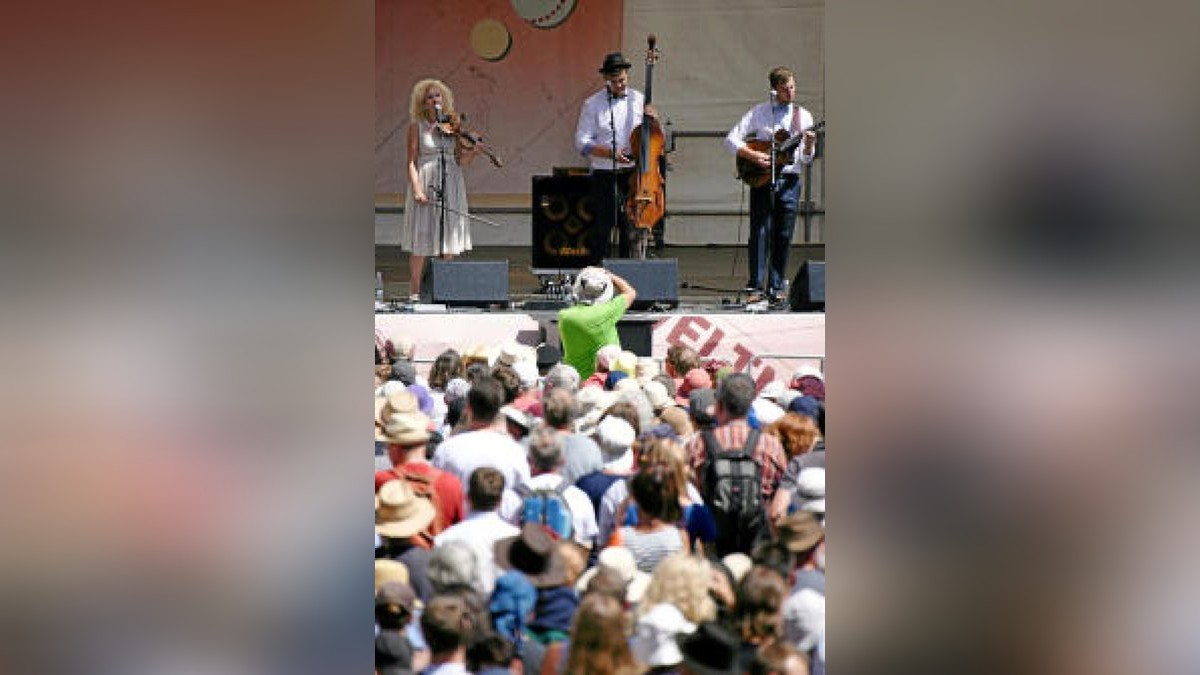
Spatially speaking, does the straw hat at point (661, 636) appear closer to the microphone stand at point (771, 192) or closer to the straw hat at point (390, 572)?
the straw hat at point (390, 572)

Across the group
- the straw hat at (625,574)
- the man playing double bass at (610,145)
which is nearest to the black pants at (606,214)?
the man playing double bass at (610,145)

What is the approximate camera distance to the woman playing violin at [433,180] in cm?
968

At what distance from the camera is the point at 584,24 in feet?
46.3

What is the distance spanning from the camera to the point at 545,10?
1406 centimetres

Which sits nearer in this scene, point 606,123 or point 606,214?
point 606,123

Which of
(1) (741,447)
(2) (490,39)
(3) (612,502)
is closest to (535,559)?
(3) (612,502)

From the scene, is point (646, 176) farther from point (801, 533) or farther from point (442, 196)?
point (801, 533)

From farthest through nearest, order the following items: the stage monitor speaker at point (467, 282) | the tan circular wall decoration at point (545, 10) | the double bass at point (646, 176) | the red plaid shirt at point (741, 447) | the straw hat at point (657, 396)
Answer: the tan circular wall decoration at point (545, 10) → the double bass at point (646, 176) → the stage monitor speaker at point (467, 282) → the straw hat at point (657, 396) → the red plaid shirt at point (741, 447)

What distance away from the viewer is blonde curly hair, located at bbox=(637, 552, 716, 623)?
A: 3.74 meters

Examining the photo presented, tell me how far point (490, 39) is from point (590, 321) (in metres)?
6.79

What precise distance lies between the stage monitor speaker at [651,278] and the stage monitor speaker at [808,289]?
0.72 metres
